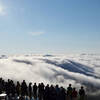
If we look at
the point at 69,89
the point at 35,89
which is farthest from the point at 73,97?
the point at 35,89

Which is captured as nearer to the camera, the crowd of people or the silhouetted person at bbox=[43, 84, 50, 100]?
the crowd of people

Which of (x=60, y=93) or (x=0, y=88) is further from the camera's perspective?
(x=0, y=88)

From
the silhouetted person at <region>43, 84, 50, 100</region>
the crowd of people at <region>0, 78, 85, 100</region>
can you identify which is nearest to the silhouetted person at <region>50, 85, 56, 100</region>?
the crowd of people at <region>0, 78, 85, 100</region>

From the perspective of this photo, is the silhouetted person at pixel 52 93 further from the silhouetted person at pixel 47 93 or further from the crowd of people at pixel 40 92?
the silhouetted person at pixel 47 93

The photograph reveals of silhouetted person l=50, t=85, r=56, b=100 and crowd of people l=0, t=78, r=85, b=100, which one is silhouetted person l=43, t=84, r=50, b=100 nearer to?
crowd of people l=0, t=78, r=85, b=100

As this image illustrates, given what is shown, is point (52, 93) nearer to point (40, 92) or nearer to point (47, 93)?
point (47, 93)

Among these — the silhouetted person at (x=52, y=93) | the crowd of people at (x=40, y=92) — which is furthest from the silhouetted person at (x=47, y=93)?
the silhouetted person at (x=52, y=93)

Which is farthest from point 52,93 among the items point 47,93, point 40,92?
point 40,92

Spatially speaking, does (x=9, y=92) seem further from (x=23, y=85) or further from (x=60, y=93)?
(x=60, y=93)
